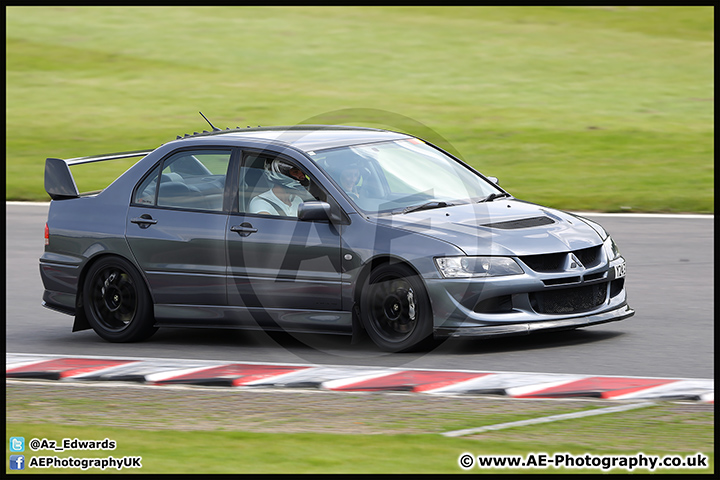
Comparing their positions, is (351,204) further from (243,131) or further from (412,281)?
(243,131)

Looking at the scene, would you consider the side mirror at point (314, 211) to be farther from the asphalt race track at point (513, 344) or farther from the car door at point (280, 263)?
the asphalt race track at point (513, 344)

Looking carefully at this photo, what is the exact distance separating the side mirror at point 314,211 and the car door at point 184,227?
73 cm

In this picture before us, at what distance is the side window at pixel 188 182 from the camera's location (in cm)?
917

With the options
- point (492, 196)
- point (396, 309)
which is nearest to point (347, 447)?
point (396, 309)

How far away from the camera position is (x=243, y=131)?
9.61 metres

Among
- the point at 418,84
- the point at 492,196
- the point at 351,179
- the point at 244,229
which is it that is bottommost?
the point at 244,229

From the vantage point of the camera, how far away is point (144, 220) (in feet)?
30.7

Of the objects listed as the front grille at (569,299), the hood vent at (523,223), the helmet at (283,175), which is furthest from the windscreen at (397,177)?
the front grille at (569,299)

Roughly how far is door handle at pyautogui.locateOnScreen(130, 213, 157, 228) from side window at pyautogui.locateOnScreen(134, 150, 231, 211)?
0.13 metres

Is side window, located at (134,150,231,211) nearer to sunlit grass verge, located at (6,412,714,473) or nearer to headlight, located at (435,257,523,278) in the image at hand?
headlight, located at (435,257,523,278)

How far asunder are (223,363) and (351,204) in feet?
4.63

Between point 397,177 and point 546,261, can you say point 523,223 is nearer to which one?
point 546,261

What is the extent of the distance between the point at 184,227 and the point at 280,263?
90cm
